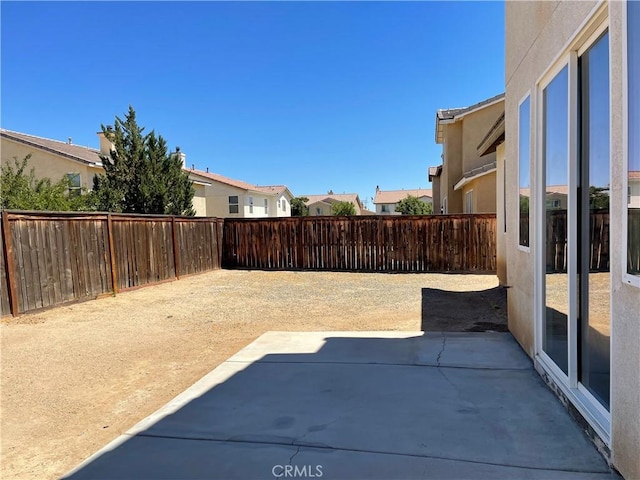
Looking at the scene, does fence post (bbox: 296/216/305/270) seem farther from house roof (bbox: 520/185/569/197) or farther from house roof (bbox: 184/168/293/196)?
house roof (bbox: 184/168/293/196)

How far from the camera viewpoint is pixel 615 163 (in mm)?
2139

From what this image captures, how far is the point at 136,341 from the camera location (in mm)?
6289

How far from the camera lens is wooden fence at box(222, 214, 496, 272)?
13.1 meters

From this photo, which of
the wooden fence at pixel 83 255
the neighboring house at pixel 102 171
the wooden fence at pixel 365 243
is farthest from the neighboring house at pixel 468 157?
the neighboring house at pixel 102 171

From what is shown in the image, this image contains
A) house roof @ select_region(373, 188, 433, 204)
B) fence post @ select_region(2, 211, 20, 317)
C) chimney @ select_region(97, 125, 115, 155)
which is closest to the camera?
fence post @ select_region(2, 211, 20, 317)

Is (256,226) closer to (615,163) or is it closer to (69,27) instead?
(69,27)

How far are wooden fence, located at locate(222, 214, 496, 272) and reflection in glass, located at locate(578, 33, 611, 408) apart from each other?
1058 centimetres

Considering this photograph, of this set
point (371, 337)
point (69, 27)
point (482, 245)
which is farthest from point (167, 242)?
point (482, 245)

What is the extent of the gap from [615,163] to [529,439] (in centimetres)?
182

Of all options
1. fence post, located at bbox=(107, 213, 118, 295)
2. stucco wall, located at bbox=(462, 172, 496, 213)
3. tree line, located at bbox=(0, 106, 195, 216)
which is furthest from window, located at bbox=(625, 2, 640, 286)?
tree line, located at bbox=(0, 106, 195, 216)

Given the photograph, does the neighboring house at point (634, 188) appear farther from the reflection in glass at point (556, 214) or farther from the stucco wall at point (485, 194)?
the stucco wall at point (485, 194)

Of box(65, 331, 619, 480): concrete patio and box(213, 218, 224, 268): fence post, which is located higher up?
box(213, 218, 224, 268): fence post

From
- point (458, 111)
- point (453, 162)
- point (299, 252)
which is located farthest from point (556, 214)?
point (453, 162)

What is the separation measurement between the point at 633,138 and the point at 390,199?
6736 cm
